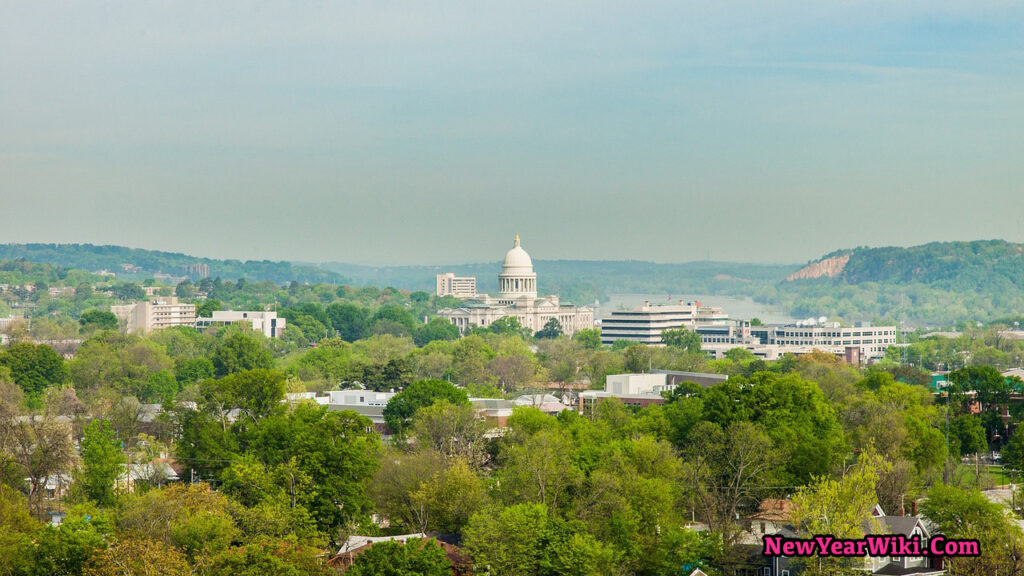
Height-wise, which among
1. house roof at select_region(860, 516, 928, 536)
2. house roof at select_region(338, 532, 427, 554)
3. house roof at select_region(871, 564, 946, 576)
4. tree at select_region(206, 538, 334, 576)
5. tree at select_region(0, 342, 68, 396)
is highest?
tree at select_region(0, 342, 68, 396)

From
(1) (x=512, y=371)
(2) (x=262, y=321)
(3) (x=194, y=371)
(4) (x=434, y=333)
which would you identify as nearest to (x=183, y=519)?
(3) (x=194, y=371)

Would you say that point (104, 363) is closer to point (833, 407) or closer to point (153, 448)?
point (153, 448)

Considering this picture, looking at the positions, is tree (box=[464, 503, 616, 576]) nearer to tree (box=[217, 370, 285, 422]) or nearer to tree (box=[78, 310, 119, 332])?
tree (box=[217, 370, 285, 422])

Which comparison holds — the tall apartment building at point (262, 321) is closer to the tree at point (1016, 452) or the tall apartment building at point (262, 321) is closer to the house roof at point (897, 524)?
the tree at point (1016, 452)

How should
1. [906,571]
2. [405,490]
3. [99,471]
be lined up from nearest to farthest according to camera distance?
1. [906,571]
2. [405,490]
3. [99,471]

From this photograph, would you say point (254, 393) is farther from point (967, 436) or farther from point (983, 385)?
point (983, 385)

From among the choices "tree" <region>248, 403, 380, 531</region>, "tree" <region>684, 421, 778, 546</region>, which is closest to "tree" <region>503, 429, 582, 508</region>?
"tree" <region>684, 421, 778, 546</region>

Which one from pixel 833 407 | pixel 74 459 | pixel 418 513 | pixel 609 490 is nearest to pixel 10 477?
pixel 74 459
